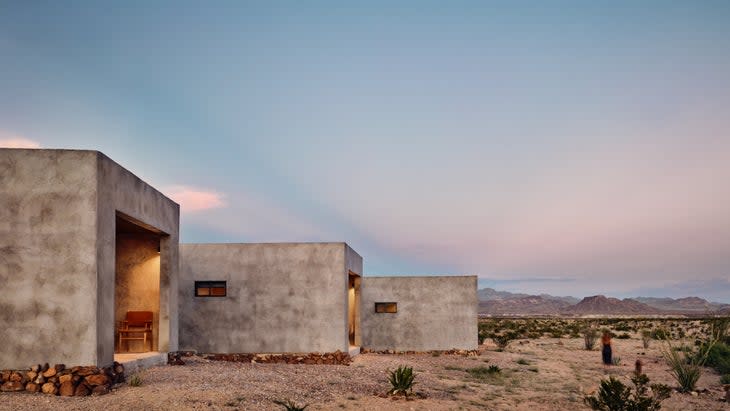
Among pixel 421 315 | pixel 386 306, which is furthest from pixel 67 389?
pixel 421 315

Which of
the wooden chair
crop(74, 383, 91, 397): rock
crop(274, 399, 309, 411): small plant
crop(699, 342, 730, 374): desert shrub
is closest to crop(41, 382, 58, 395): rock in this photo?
crop(74, 383, 91, 397): rock

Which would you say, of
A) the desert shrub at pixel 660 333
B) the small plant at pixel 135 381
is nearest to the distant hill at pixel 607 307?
the desert shrub at pixel 660 333

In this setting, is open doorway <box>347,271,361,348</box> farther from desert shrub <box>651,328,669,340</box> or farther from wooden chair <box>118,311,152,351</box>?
desert shrub <box>651,328,669,340</box>

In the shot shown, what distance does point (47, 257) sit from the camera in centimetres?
1037

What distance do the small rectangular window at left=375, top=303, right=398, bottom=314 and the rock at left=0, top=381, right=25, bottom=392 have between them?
17.8m

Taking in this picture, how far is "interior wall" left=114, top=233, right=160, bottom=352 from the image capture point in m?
15.3

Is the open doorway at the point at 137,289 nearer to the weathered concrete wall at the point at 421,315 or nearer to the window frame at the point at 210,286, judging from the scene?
the window frame at the point at 210,286

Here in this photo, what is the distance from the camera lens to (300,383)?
46.0 feet

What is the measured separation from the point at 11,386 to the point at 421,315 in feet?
60.4

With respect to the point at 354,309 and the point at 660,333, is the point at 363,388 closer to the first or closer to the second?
the point at 354,309

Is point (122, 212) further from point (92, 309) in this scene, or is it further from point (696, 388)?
point (696, 388)

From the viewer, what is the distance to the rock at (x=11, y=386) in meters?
9.97

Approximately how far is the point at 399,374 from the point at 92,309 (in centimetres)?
630

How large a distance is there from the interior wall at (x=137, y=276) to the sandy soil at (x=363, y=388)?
1.90 meters
